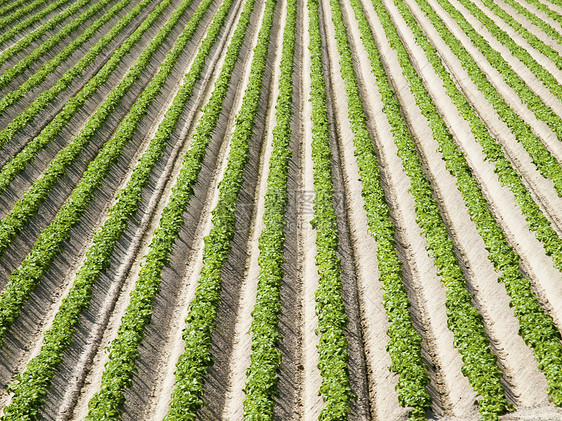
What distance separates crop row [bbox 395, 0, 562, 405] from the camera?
1512 centimetres

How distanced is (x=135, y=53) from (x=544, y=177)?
28422mm

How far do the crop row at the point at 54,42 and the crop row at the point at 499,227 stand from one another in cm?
2384

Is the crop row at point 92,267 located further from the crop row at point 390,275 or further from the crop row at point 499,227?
the crop row at point 499,227

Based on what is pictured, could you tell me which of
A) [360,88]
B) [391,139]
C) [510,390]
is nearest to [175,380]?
[510,390]

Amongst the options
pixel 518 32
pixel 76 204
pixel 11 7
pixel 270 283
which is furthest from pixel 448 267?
pixel 11 7

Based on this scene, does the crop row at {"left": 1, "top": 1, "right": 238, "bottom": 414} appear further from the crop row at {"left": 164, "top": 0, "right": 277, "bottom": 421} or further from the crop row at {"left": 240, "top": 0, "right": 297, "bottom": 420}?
the crop row at {"left": 240, "top": 0, "right": 297, "bottom": 420}

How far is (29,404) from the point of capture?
1448 centimetres

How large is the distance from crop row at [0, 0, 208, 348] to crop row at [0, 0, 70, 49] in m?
10.3

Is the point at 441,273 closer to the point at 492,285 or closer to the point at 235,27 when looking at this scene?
the point at 492,285

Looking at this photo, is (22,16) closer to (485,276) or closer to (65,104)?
(65,104)

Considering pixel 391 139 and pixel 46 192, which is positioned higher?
pixel 391 139

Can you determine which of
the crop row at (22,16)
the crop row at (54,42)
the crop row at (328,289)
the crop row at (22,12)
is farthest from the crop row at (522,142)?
the crop row at (22,12)

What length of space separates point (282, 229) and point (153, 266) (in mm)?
5422

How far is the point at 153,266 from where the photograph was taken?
1916 centimetres
